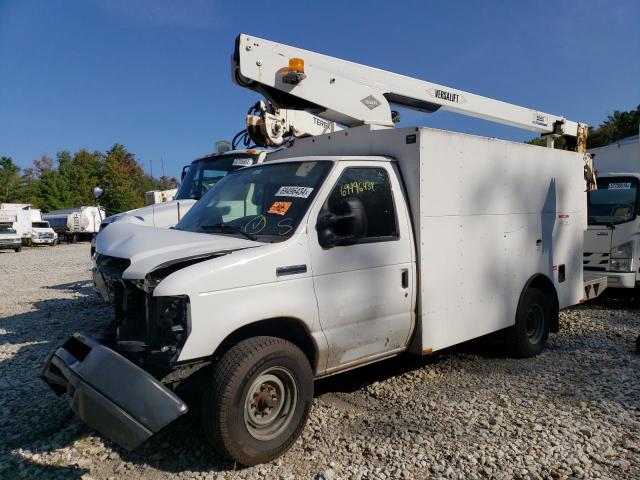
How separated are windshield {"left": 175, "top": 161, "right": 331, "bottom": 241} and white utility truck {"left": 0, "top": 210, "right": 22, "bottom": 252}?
28.4 meters

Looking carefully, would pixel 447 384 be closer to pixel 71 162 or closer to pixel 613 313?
pixel 613 313

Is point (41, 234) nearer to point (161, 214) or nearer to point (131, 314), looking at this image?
point (161, 214)

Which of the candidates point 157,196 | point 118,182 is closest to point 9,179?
point 118,182

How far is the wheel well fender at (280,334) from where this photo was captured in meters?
3.35

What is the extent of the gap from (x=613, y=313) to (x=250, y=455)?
6.94 meters

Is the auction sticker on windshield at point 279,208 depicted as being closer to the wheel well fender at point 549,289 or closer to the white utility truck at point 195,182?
the wheel well fender at point 549,289

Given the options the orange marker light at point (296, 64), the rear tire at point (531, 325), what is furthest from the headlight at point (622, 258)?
the orange marker light at point (296, 64)

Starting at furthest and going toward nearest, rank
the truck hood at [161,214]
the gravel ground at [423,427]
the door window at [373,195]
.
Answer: the truck hood at [161,214] → the door window at [373,195] → the gravel ground at [423,427]

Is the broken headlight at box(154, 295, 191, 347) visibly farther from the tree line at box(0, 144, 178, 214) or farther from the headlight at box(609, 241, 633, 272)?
the tree line at box(0, 144, 178, 214)

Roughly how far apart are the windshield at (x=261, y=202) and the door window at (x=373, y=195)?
208 millimetres

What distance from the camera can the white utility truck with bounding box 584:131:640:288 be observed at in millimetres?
7820

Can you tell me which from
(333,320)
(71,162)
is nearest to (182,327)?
(333,320)

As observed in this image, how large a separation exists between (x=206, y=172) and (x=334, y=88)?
4.28 metres

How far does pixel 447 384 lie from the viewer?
15.6 feet
